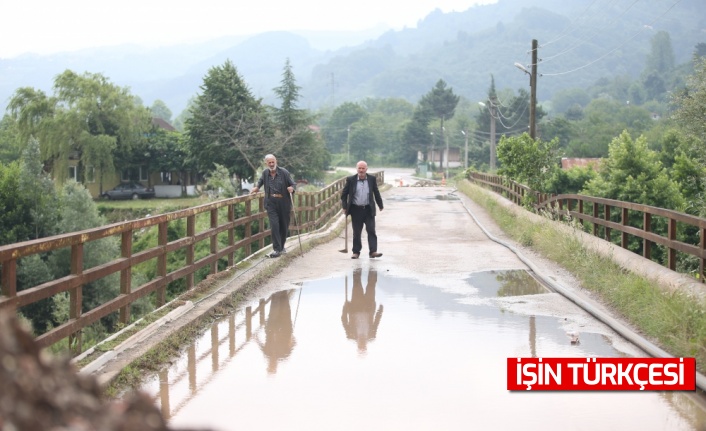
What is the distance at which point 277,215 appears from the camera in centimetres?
1581

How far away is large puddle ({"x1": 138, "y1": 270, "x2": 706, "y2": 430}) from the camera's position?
6.26m

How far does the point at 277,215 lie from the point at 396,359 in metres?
7.96

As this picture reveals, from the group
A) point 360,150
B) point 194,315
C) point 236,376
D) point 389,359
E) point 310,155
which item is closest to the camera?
point 236,376

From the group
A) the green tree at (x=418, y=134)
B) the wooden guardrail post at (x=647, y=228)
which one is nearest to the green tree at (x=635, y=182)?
the wooden guardrail post at (x=647, y=228)

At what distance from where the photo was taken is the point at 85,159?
7581 centimetres

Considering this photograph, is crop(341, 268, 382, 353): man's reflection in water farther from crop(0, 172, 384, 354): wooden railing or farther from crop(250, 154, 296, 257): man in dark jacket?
crop(250, 154, 296, 257): man in dark jacket

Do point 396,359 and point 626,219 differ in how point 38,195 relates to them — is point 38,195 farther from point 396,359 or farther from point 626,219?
point 396,359

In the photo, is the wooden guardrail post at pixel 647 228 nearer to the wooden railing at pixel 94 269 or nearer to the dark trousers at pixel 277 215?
the wooden railing at pixel 94 269

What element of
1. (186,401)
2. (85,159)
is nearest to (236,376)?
(186,401)

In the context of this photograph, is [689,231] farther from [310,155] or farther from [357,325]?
[310,155]

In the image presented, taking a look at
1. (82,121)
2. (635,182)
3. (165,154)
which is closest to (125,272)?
(635,182)

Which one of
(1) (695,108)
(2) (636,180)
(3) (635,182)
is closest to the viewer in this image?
(1) (695,108)

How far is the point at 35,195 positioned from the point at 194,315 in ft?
171

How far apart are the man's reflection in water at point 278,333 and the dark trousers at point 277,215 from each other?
3534 mm
